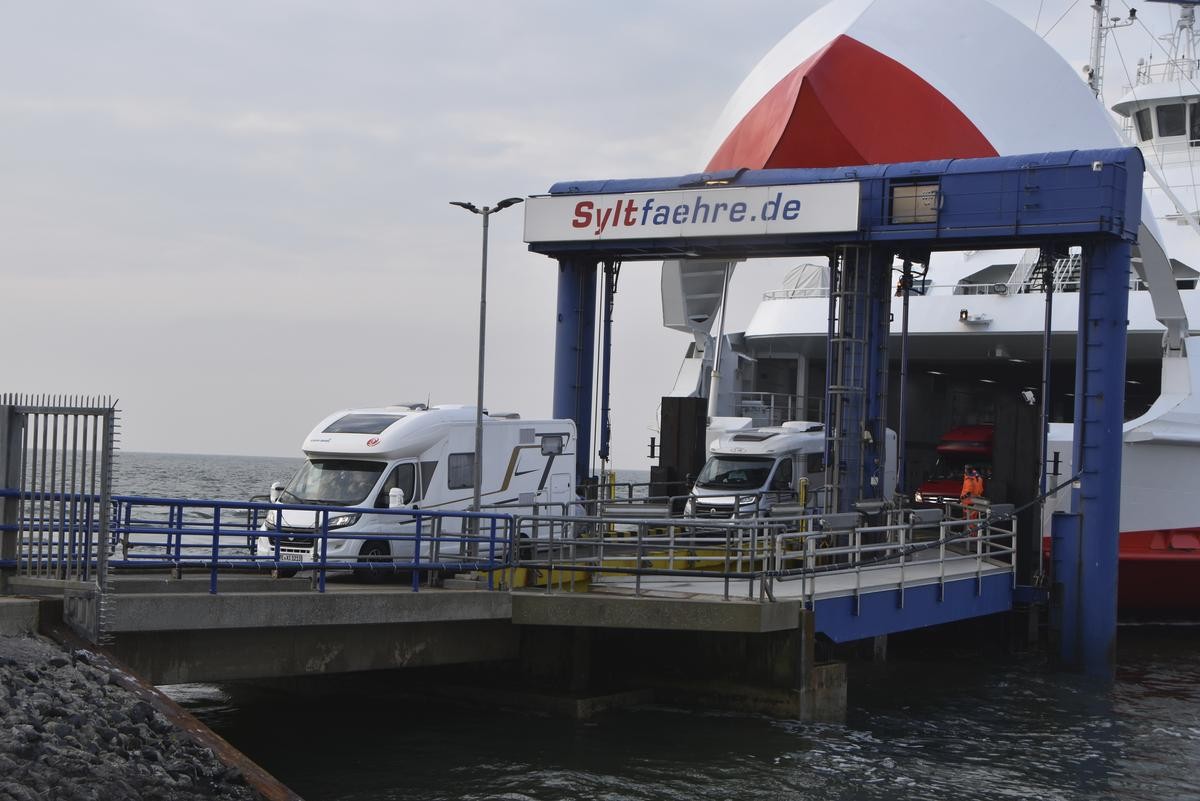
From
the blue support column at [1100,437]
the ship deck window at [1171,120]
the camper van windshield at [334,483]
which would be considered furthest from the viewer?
the ship deck window at [1171,120]

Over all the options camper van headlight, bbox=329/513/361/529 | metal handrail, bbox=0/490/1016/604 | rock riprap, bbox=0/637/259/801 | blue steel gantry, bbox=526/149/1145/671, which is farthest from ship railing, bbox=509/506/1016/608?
rock riprap, bbox=0/637/259/801

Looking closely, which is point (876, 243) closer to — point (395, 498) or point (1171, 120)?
point (395, 498)

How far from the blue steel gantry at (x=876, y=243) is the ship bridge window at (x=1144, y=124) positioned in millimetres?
17390

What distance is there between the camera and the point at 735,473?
30094 millimetres

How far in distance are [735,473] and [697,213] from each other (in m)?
5.53

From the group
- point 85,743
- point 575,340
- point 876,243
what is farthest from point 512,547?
point 575,340

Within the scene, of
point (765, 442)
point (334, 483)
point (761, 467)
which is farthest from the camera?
point (765, 442)

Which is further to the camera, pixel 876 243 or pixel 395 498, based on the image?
pixel 876 243

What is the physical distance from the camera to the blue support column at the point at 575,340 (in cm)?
2989

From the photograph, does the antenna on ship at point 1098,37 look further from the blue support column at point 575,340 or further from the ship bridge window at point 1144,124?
the blue support column at point 575,340

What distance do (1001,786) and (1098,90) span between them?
32.8m

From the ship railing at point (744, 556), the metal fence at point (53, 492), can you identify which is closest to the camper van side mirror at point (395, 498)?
the ship railing at point (744, 556)

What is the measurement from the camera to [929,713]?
2094cm

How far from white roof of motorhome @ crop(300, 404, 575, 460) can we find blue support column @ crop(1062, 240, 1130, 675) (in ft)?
32.5
